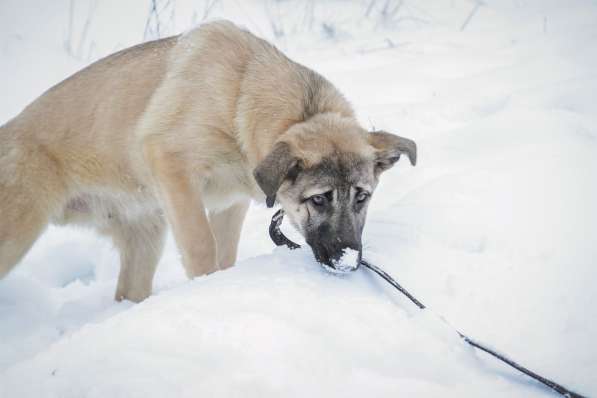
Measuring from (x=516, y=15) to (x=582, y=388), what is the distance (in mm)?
9164

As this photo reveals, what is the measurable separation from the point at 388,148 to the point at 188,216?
4.70ft

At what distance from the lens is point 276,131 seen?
3285 mm

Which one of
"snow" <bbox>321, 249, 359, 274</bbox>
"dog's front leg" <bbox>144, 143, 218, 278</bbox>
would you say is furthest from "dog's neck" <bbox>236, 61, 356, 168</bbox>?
"snow" <bbox>321, 249, 359, 274</bbox>

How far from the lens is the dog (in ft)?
10.0

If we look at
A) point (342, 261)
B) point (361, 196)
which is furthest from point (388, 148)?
point (342, 261)

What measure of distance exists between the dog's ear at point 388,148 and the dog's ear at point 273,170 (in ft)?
2.26

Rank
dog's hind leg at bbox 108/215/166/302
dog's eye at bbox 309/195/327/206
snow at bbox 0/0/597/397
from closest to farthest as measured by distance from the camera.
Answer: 1. snow at bbox 0/0/597/397
2. dog's eye at bbox 309/195/327/206
3. dog's hind leg at bbox 108/215/166/302

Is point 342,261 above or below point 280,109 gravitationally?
below

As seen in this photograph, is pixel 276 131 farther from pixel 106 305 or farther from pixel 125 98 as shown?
pixel 106 305

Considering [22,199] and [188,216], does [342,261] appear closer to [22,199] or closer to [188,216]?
[188,216]

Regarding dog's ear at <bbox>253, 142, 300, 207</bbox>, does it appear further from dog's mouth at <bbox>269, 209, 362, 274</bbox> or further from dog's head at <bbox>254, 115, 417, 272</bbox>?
dog's mouth at <bbox>269, 209, 362, 274</bbox>

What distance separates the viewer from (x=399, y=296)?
7.76 feet

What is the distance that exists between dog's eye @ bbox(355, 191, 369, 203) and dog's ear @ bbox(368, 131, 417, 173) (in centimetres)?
25

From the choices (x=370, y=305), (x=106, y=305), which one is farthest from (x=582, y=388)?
(x=106, y=305)
